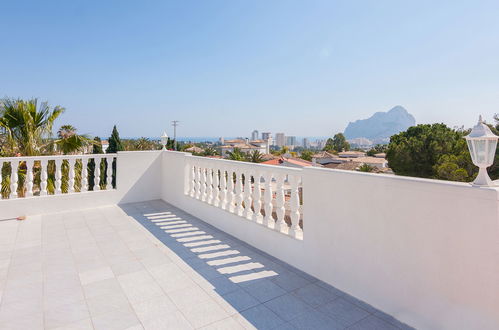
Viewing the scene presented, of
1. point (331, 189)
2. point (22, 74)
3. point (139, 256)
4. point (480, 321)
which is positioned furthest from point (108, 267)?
point (22, 74)

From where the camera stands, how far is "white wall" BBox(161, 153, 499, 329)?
1.52m

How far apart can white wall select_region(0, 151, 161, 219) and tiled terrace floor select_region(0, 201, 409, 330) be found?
772mm

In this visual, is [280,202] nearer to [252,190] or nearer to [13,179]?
[252,190]

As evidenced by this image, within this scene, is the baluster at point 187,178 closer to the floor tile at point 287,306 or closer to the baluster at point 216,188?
the baluster at point 216,188

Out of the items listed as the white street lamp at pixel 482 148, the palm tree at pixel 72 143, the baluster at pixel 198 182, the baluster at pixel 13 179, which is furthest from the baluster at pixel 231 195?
the palm tree at pixel 72 143

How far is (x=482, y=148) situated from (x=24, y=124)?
26.2 ft

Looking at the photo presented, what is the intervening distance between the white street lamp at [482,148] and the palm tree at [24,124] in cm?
774

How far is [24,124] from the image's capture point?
585 centimetres

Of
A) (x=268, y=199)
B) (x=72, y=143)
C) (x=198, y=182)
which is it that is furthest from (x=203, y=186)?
(x=72, y=143)

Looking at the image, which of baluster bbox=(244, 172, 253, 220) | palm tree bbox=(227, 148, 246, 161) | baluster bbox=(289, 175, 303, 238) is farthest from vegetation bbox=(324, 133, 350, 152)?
baluster bbox=(289, 175, 303, 238)

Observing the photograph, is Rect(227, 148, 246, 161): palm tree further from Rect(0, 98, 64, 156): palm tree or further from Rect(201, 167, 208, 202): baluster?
Rect(201, 167, 208, 202): baluster

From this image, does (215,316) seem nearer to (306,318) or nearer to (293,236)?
(306,318)

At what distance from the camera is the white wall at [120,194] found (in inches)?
178

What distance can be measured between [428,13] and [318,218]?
11.9 metres
